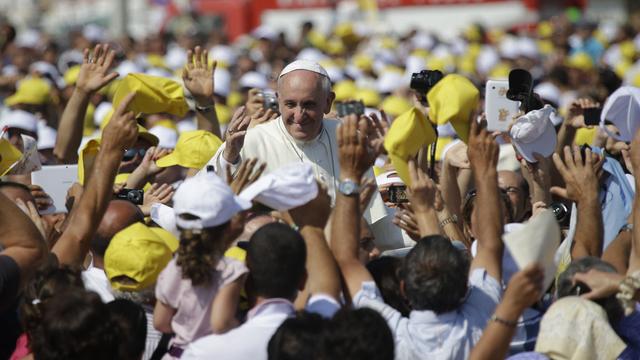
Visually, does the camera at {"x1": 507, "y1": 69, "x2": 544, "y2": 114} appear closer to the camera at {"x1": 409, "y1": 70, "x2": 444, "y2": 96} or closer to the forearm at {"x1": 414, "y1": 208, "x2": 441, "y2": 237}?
the camera at {"x1": 409, "y1": 70, "x2": 444, "y2": 96}

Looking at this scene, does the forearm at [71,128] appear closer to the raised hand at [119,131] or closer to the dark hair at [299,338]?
the raised hand at [119,131]

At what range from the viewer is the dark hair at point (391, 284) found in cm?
502

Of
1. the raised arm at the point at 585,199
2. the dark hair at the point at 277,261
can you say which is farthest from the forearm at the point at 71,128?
the raised arm at the point at 585,199

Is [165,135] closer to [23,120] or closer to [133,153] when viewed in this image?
[23,120]

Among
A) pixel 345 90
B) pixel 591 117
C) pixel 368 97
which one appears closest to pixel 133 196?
pixel 591 117

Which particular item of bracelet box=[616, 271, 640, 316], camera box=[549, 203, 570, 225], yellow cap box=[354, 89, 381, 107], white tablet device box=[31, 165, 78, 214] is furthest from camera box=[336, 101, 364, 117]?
yellow cap box=[354, 89, 381, 107]

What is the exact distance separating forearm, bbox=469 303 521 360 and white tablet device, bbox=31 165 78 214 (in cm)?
347

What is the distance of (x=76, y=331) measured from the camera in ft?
13.7

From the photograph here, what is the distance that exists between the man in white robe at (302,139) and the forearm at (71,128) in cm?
126

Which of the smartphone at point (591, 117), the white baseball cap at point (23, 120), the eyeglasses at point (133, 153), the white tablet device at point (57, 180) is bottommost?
the white baseball cap at point (23, 120)

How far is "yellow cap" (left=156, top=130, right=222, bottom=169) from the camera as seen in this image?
23.6 ft

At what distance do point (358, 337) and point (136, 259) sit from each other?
1271mm

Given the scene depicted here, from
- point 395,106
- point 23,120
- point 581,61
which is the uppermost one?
point 23,120

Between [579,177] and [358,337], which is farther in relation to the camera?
[579,177]
